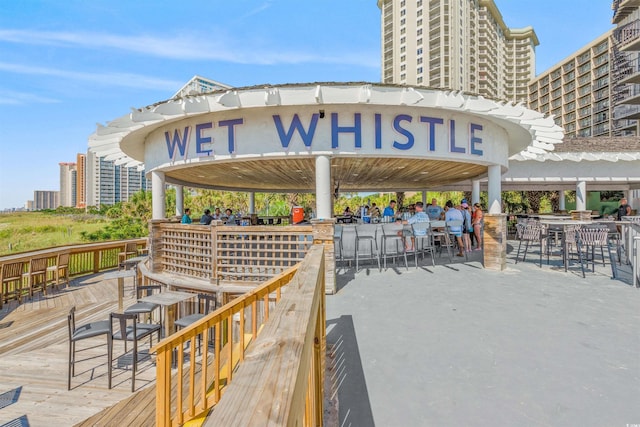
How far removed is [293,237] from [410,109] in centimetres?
392

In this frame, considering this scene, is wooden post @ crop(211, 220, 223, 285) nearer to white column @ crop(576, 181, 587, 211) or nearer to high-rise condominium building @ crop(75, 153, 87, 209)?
white column @ crop(576, 181, 587, 211)

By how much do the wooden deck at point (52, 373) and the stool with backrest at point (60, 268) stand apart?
2413mm

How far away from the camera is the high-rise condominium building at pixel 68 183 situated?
12965cm

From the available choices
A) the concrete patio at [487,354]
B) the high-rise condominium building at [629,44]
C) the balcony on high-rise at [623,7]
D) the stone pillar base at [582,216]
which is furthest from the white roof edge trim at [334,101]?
the balcony on high-rise at [623,7]

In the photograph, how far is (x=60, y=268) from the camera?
12.3 m

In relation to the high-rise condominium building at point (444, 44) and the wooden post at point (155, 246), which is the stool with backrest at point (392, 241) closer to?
the wooden post at point (155, 246)

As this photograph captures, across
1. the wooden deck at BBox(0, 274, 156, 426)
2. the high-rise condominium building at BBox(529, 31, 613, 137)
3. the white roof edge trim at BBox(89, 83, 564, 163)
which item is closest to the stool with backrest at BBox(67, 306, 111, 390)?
the wooden deck at BBox(0, 274, 156, 426)

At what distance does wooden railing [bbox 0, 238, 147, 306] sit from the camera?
39.6ft

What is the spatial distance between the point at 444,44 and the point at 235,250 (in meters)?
80.5

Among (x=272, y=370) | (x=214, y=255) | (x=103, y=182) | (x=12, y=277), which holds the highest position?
(x=103, y=182)

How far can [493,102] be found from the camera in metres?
7.52

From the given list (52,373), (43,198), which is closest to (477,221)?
(52,373)

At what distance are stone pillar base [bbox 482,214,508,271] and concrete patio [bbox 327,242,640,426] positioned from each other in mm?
1324

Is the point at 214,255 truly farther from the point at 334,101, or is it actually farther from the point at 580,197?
the point at 580,197
